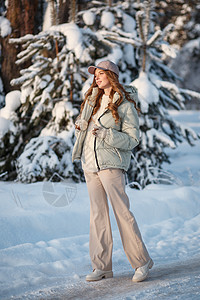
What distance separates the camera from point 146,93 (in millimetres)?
6102

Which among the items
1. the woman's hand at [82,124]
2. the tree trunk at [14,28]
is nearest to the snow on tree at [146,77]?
the tree trunk at [14,28]

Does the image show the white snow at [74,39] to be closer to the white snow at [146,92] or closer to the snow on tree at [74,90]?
the snow on tree at [74,90]

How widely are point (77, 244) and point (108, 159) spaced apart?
125 cm

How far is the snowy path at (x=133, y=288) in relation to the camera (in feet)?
8.07

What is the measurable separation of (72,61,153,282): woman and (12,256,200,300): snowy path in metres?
0.09

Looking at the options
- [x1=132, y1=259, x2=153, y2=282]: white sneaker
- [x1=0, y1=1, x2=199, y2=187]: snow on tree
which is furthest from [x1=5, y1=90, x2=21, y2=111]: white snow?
[x1=132, y1=259, x2=153, y2=282]: white sneaker

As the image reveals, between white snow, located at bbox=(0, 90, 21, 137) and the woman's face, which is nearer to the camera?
the woman's face

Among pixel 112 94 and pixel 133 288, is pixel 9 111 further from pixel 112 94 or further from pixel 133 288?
pixel 133 288

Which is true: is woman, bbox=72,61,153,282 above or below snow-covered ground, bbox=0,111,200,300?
above

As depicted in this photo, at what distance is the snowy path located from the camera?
8.07 ft

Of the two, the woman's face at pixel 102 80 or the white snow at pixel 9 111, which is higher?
the woman's face at pixel 102 80

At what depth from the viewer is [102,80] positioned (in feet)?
9.36

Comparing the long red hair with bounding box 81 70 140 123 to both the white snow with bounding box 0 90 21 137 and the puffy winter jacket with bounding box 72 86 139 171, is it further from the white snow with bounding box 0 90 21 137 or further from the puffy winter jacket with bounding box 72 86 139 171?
the white snow with bounding box 0 90 21 137

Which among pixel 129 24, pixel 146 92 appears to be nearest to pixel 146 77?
pixel 146 92
